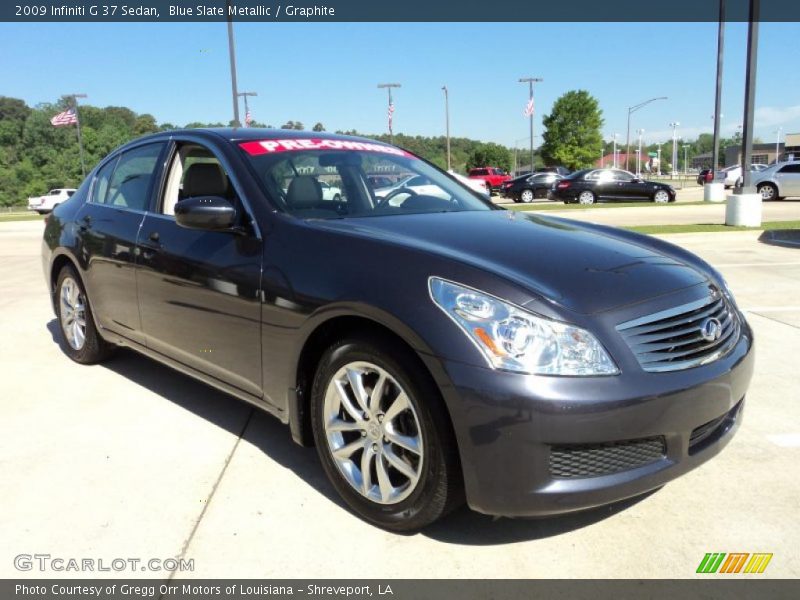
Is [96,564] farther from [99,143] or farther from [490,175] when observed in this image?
[99,143]

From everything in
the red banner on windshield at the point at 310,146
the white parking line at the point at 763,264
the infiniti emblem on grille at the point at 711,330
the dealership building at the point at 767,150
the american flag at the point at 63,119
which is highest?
the american flag at the point at 63,119

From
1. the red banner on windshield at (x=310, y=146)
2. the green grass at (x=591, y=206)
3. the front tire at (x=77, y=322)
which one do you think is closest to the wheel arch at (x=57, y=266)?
the front tire at (x=77, y=322)

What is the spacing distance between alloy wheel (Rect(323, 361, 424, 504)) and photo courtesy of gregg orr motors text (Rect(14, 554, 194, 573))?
0.69 m

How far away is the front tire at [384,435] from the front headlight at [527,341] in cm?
25

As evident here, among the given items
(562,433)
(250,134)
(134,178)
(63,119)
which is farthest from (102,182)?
(63,119)

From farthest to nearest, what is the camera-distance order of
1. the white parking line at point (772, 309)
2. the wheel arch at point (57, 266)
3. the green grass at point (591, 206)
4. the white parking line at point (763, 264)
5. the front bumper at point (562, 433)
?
1. the green grass at point (591, 206)
2. the white parking line at point (763, 264)
3. the white parking line at point (772, 309)
4. the wheel arch at point (57, 266)
5. the front bumper at point (562, 433)

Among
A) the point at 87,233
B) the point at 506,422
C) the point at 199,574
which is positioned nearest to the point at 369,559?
the point at 199,574

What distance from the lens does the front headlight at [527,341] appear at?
2.15 m

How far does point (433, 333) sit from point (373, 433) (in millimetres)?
543

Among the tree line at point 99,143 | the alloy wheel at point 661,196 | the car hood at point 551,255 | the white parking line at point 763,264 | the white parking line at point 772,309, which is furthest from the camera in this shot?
the tree line at point 99,143

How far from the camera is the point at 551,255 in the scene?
2.66 metres

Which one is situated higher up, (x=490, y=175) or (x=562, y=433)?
(x=490, y=175)

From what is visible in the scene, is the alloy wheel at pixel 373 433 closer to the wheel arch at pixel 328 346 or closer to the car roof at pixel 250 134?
the wheel arch at pixel 328 346

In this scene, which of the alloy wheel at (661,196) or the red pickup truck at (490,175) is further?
the red pickup truck at (490,175)
